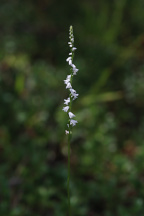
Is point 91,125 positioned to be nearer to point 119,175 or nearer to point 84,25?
point 119,175

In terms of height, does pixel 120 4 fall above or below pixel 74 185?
above

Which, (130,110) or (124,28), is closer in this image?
(130,110)

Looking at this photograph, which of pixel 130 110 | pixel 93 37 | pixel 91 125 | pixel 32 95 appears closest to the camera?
pixel 91 125

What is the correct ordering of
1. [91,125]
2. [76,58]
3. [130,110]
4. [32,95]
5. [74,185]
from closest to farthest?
[74,185], [91,125], [32,95], [130,110], [76,58]

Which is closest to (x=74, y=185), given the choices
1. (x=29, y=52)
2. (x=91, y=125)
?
(x=91, y=125)

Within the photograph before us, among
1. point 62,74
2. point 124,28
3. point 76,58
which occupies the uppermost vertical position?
point 124,28

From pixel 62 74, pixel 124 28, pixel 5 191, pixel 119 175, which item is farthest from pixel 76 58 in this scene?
pixel 5 191
